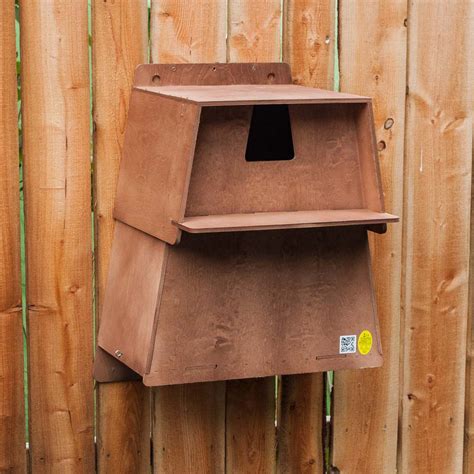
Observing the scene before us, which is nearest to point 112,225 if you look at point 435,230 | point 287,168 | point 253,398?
point 287,168

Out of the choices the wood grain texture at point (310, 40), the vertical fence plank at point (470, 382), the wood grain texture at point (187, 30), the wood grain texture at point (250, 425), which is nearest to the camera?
the wood grain texture at point (187, 30)

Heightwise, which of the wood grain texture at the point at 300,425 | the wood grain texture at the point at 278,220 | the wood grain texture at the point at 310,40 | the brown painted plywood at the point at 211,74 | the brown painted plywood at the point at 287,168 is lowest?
the wood grain texture at the point at 300,425

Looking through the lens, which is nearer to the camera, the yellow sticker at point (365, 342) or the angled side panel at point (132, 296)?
the angled side panel at point (132, 296)

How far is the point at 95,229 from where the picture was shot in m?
3.43

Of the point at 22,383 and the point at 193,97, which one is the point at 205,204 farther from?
the point at 22,383

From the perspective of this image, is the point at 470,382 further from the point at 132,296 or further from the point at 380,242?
the point at 132,296

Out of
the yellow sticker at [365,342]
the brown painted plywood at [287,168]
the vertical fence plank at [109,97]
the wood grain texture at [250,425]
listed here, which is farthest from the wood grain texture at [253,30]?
the wood grain texture at [250,425]

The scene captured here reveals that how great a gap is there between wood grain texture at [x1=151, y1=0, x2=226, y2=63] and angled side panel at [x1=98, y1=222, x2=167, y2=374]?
0.48 m

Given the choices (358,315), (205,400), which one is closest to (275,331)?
(358,315)

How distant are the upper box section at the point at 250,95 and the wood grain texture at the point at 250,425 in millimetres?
860

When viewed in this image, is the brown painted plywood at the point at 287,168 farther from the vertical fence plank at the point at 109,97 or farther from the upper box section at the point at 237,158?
the vertical fence plank at the point at 109,97

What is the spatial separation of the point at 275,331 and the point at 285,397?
0.53 m

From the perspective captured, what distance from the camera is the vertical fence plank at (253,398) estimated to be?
3.45 meters

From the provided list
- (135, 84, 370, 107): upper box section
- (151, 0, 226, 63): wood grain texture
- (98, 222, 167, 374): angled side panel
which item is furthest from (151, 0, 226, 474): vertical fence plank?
(98, 222, 167, 374): angled side panel
